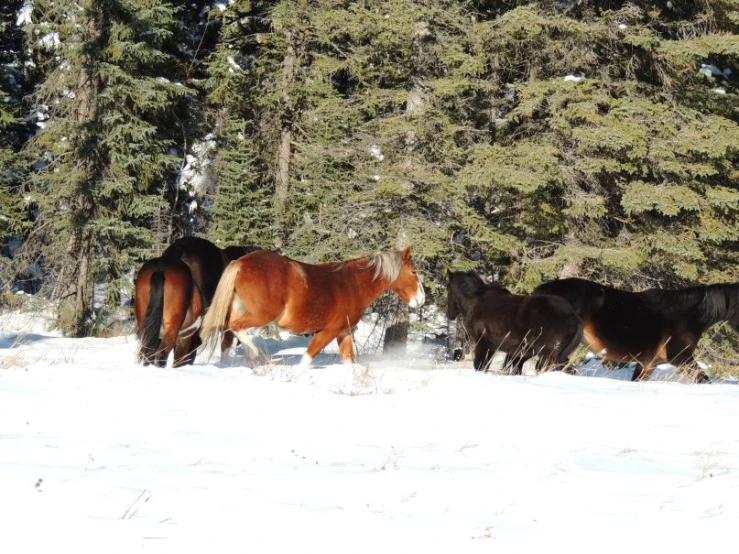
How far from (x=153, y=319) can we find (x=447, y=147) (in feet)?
29.3

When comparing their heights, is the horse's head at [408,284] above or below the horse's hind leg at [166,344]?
above

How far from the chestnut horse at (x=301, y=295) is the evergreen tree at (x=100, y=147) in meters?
11.5

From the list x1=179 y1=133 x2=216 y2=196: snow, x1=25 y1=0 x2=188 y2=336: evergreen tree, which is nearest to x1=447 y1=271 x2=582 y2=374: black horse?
x1=25 y1=0 x2=188 y2=336: evergreen tree

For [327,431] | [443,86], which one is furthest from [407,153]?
[327,431]

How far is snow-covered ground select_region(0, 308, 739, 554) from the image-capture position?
11.5 feet

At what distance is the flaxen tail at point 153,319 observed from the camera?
9.13 m

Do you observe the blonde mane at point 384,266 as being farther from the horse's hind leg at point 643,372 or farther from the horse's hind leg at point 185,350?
the horse's hind leg at point 643,372

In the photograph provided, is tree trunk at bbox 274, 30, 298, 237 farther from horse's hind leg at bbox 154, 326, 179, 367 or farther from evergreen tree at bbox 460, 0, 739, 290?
horse's hind leg at bbox 154, 326, 179, 367

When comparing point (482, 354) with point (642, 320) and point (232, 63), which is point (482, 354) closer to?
point (642, 320)

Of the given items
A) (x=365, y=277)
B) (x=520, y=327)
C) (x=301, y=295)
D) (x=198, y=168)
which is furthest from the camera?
(x=198, y=168)

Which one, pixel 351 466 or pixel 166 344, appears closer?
pixel 351 466

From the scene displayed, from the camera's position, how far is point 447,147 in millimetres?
16672

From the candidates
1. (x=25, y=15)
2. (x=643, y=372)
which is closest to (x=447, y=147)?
(x=643, y=372)

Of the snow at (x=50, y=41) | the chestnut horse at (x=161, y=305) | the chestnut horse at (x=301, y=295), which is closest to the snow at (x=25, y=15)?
the snow at (x=50, y=41)
